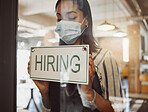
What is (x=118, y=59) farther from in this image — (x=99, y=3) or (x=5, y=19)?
(x=5, y=19)

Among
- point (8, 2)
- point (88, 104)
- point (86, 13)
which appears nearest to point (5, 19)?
point (8, 2)

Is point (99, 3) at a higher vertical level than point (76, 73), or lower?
higher

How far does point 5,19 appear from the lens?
3.56ft

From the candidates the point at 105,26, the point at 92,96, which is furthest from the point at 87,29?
the point at 92,96

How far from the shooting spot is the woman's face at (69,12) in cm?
90

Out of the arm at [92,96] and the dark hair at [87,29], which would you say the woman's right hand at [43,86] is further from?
the dark hair at [87,29]

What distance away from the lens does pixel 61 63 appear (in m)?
0.95

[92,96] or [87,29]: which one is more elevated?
[87,29]

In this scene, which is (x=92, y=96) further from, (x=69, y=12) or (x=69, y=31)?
(x=69, y=12)

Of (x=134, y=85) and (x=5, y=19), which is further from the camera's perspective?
(x=5, y=19)

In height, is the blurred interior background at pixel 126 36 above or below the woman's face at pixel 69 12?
below

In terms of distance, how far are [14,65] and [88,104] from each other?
0.55 metres

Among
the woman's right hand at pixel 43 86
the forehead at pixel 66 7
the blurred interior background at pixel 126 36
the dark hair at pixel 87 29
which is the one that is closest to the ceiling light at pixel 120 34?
the blurred interior background at pixel 126 36

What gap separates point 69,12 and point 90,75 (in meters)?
0.37
